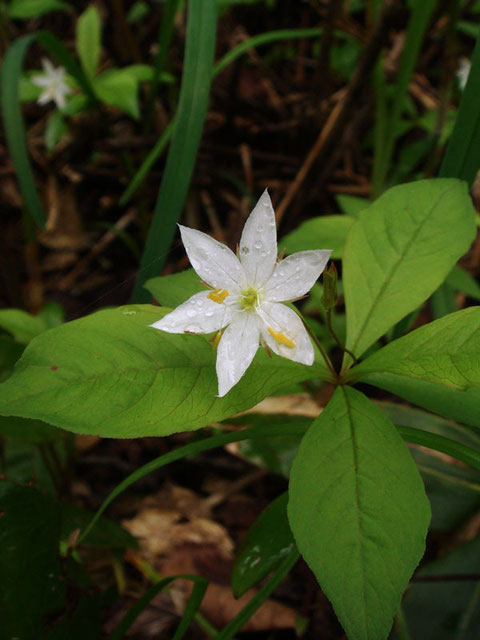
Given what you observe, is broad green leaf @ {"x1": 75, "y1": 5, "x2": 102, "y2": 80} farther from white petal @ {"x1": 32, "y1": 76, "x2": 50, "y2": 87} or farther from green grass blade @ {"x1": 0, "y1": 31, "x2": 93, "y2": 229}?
green grass blade @ {"x1": 0, "y1": 31, "x2": 93, "y2": 229}

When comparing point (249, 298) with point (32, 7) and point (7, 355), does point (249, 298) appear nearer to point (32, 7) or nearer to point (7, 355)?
point (7, 355)

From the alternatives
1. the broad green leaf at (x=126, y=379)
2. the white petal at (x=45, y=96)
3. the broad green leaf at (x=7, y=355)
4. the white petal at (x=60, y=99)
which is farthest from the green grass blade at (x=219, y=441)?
the white petal at (x=45, y=96)

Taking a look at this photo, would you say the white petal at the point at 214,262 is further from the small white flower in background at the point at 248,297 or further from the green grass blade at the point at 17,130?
the green grass blade at the point at 17,130

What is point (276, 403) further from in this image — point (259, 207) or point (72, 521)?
point (259, 207)

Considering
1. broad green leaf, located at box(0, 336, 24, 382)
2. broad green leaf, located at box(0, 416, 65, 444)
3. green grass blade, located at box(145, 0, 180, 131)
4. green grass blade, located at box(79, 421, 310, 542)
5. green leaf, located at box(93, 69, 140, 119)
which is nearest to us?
green grass blade, located at box(79, 421, 310, 542)

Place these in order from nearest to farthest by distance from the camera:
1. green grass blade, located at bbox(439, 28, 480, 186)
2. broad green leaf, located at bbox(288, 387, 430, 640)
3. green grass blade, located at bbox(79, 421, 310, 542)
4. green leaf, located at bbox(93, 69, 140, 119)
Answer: broad green leaf, located at bbox(288, 387, 430, 640) → green grass blade, located at bbox(79, 421, 310, 542) → green grass blade, located at bbox(439, 28, 480, 186) → green leaf, located at bbox(93, 69, 140, 119)

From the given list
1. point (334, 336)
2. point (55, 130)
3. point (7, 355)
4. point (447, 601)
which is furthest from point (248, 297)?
point (55, 130)

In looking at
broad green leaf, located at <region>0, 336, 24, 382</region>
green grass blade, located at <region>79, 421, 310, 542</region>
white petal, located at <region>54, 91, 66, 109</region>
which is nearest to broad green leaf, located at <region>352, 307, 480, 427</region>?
green grass blade, located at <region>79, 421, 310, 542</region>
